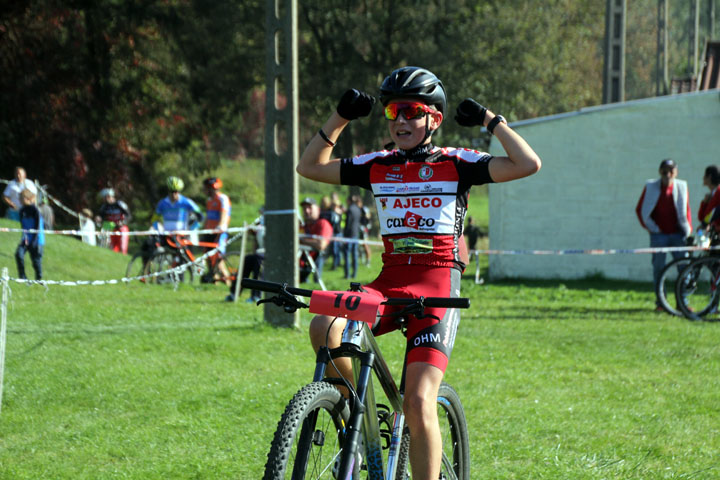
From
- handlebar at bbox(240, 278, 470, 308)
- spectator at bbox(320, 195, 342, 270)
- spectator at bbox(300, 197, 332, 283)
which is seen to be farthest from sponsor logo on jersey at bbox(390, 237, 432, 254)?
spectator at bbox(320, 195, 342, 270)

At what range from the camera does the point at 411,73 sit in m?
4.09

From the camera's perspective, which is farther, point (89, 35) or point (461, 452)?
point (89, 35)

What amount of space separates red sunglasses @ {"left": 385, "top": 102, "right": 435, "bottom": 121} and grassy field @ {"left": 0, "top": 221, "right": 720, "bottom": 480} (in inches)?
94.8

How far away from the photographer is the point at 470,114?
4055mm

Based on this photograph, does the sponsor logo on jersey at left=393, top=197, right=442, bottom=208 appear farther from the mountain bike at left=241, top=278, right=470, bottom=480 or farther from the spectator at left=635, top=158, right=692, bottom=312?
the spectator at left=635, top=158, right=692, bottom=312

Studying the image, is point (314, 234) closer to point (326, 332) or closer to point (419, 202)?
point (419, 202)

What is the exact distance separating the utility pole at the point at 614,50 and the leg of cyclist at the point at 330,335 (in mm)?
19416

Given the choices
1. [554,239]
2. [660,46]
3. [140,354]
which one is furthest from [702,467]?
[660,46]

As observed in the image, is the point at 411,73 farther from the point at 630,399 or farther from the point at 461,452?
the point at 630,399

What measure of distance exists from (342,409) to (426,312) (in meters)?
0.59

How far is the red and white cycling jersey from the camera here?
416cm

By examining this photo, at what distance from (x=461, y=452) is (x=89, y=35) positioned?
95.4 feet

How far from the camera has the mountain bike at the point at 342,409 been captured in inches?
131

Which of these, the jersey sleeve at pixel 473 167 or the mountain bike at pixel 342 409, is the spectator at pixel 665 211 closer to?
the jersey sleeve at pixel 473 167
